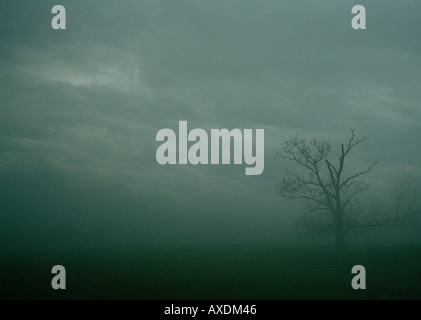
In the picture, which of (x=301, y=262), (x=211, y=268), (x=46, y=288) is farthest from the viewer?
(x=301, y=262)

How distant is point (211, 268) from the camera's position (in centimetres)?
2047

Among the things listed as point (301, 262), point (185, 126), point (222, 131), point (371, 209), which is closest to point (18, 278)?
point (185, 126)

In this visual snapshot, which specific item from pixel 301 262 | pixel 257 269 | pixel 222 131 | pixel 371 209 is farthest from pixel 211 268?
pixel 371 209

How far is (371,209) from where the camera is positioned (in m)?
26.6

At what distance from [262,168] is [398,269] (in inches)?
315

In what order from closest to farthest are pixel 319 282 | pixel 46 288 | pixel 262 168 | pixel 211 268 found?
pixel 46 288, pixel 319 282, pixel 262 168, pixel 211 268
